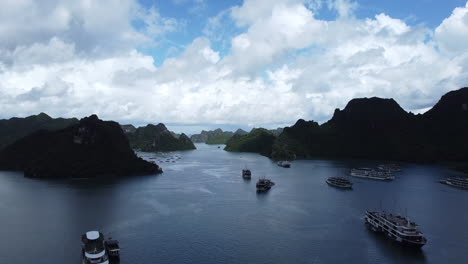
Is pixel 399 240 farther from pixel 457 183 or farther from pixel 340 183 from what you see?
pixel 457 183

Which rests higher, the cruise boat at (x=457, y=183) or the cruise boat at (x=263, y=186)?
the cruise boat at (x=457, y=183)

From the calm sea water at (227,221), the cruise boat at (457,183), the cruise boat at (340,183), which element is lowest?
the calm sea water at (227,221)

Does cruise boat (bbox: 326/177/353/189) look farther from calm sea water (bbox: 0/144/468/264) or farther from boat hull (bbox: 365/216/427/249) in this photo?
boat hull (bbox: 365/216/427/249)

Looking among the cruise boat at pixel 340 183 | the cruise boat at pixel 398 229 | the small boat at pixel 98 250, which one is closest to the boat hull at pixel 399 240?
the cruise boat at pixel 398 229

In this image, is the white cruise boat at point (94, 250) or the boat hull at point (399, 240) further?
the boat hull at point (399, 240)

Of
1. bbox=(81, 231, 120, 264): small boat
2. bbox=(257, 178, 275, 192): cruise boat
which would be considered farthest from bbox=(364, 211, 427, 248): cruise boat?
bbox=(81, 231, 120, 264): small boat

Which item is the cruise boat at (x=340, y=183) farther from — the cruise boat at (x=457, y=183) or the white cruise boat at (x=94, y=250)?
the white cruise boat at (x=94, y=250)
